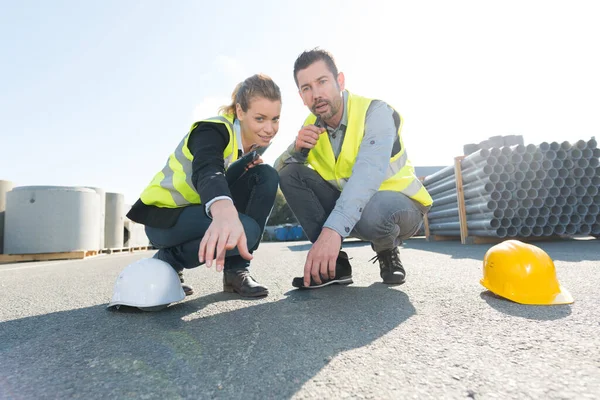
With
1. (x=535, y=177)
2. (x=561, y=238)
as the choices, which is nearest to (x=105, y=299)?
(x=535, y=177)

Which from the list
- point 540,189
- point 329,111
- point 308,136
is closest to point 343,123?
point 329,111

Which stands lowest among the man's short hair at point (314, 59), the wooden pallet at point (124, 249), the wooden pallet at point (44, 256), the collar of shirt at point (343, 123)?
the wooden pallet at point (124, 249)

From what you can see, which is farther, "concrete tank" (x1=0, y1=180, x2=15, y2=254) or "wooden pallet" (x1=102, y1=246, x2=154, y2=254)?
"wooden pallet" (x1=102, y1=246, x2=154, y2=254)

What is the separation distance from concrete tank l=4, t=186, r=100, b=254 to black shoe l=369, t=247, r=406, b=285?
8.32m

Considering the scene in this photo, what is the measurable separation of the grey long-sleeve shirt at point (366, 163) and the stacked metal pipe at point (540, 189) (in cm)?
430

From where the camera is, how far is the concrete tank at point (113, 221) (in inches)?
428

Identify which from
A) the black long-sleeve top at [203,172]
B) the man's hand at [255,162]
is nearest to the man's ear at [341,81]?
the man's hand at [255,162]

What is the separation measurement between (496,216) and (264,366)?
5916mm

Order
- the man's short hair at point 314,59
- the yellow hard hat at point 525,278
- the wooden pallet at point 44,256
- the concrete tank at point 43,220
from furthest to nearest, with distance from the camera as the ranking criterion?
the concrete tank at point 43,220
the wooden pallet at point 44,256
the man's short hair at point 314,59
the yellow hard hat at point 525,278

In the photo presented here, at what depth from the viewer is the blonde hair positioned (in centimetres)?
212

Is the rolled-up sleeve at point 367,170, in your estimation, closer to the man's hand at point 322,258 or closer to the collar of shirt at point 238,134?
the man's hand at point 322,258

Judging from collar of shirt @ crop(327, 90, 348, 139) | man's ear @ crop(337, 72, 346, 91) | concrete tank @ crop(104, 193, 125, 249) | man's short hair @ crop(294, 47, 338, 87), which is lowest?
concrete tank @ crop(104, 193, 125, 249)

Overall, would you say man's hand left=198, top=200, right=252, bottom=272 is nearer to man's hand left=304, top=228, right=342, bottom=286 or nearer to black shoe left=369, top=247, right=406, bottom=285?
man's hand left=304, top=228, right=342, bottom=286

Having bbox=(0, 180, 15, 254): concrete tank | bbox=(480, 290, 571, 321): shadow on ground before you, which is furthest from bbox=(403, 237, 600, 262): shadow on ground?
bbox=(0, 180, 15, 254): concrete tank
